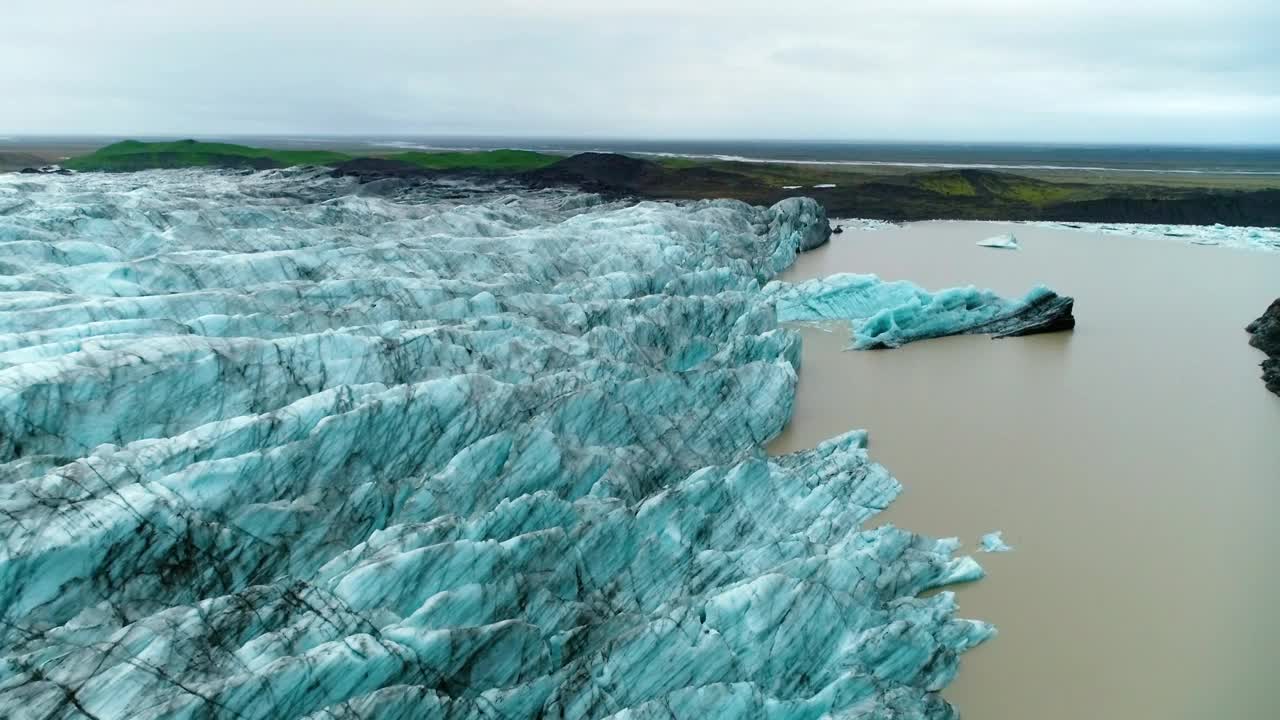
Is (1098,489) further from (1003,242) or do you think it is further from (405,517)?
(1003,242)

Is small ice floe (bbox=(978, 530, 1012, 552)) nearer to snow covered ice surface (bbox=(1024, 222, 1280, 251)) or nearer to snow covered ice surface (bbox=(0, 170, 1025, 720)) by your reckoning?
snow covered ice surface (bbox=(0, 170, 1025, 720))

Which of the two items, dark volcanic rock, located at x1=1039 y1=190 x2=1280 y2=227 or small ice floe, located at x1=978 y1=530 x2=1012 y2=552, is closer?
small ice floe, located at x1=978 y1=530 x2=1012 y2=552

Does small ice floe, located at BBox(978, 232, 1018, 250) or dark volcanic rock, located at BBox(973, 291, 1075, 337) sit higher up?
small ice floe, located at BBox(978, 232, 1018, 250)

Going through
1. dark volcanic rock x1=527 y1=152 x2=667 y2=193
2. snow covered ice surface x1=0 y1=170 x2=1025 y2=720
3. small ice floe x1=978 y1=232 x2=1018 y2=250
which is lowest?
snow covered ice surface x1=0 y1=170 x2=1025 y2=720

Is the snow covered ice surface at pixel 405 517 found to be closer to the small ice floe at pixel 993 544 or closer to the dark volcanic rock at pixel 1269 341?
the small ice floe at pixel 993 544

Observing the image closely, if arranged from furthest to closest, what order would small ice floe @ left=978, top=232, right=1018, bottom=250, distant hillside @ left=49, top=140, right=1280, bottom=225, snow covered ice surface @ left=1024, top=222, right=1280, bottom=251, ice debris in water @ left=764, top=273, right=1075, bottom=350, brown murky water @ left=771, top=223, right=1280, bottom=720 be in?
distant hillside @ left=49, top=140, right=1280, bottom=225
snow covered ice surface @ left=1024, top=222, right=1280, bottom=251
small ice floe @ left=978, top=232, right=1018, bottom=250
ice debris in water @ left=764, top=273, right=1075, bottom=350
brown murky water @ left=771, top=223, right=1280, bottom=720

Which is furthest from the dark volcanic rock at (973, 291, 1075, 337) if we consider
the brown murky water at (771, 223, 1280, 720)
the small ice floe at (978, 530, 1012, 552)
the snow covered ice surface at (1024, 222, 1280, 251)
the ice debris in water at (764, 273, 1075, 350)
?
the snow covered ice surface at (1024, 222, 1280, 251)

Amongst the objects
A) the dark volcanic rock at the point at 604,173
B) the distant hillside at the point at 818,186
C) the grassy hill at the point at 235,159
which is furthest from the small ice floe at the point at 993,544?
the grassy hill at the point at 235,159

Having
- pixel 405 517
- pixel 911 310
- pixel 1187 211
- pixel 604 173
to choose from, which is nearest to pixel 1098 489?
pixel 911 310
